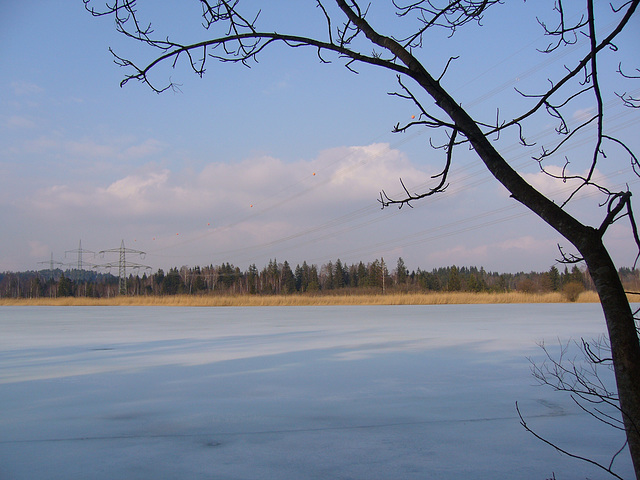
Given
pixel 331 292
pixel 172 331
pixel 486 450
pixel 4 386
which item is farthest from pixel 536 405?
pixel 331 292

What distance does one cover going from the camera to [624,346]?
1296 mm

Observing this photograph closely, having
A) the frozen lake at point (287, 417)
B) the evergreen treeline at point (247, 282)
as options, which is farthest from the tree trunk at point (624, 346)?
the evergreen treeline at point (247, 282)

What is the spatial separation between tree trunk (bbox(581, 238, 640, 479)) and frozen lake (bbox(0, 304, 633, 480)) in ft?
3.32

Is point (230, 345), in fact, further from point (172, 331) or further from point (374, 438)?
point (374, 438)

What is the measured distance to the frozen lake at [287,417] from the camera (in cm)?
228

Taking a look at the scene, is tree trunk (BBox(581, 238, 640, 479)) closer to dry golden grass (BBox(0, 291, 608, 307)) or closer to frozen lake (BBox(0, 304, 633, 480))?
frozen lake (BBox(0, 304, 633, 480))

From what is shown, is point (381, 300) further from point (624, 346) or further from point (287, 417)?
point (624, 346)

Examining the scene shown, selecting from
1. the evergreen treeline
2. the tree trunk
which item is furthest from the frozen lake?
the evergreen treeline

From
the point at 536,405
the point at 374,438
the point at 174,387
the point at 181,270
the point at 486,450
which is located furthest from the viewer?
the point at 181,270

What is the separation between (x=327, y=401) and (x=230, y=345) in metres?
3.62

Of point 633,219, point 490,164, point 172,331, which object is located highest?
point 490,164

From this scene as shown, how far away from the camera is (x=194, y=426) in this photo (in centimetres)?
293

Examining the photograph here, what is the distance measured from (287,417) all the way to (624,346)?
222 centimetres

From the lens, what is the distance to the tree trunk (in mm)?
1288
